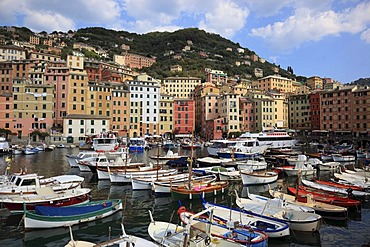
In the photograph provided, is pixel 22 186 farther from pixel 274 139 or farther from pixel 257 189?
pixel 274 139

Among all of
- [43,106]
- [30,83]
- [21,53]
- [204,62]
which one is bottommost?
[43,106]

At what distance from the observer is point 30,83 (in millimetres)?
73562

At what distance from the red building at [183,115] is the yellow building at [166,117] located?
138 centimetres

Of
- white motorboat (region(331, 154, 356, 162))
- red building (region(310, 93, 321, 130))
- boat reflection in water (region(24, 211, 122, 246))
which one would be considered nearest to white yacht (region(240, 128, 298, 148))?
white motorboat (region(331, 154, 356, 162))

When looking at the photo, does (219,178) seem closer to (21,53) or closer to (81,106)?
(81,106)

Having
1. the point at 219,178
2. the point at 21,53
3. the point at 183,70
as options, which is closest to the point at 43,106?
the point at 21,53

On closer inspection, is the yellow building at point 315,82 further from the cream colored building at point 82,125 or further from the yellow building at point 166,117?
the cream colored building at point 82,125

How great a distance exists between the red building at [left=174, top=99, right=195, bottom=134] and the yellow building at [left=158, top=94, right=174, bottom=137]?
1.38 metres

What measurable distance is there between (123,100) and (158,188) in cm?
6400

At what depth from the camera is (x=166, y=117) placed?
87.8 metres

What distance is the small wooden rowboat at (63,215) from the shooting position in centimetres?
1463

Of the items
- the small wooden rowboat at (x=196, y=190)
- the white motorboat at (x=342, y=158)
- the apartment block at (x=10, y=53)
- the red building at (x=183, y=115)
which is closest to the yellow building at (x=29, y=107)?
the apartment block at (x=10, y=53)

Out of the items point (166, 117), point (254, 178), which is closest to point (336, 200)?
point (254, 178)

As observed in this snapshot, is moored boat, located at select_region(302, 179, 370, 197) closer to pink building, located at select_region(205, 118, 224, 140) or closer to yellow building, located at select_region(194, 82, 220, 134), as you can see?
pink building, located at select_region(205, 118, 224, 140)
